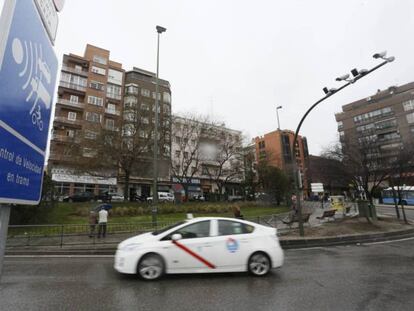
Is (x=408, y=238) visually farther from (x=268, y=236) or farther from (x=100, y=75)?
(x=100, y=75)

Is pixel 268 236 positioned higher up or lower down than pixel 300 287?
higher up

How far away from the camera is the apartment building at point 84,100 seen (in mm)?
41312

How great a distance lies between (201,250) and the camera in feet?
22.4

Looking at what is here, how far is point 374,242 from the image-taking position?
41.0 feet

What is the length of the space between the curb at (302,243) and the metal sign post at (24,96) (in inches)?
396

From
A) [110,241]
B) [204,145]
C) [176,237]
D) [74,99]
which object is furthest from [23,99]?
[74,99]

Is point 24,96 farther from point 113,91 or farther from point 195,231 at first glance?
point 113,91

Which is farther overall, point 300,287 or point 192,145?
point 192,145

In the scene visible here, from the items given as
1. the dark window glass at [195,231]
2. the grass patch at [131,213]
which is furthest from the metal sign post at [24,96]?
the grass patch at [131,213]

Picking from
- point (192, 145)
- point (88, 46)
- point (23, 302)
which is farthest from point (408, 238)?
point (88, 46)

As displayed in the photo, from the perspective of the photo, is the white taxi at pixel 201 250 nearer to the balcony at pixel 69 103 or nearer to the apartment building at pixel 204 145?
the apartment building at pixel 204 145

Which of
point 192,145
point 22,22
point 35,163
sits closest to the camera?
point 22,22

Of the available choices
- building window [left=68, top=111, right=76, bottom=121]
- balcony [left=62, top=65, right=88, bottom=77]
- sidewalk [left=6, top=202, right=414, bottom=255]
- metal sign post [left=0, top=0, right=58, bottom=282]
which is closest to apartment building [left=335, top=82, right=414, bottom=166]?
sidewalk [left=6, top=202, right=414, bottom=255]

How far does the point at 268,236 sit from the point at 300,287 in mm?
1672
